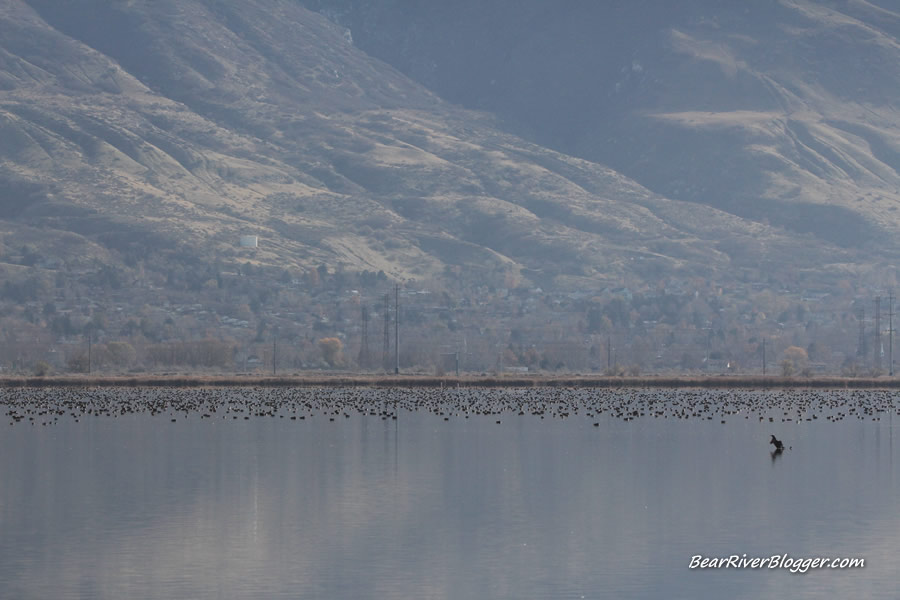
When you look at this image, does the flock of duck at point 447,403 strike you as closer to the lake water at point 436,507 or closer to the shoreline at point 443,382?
the shoreline at point 443,382

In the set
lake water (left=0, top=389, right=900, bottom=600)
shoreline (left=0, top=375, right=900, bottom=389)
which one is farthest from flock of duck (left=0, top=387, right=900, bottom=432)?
lake water (left=0, top=389, right=900, bottom=600)

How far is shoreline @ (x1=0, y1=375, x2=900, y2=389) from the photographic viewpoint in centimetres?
12366

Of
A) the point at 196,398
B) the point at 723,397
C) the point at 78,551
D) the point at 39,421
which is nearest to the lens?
the point at 78,551

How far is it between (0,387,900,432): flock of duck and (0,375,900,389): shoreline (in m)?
4.04

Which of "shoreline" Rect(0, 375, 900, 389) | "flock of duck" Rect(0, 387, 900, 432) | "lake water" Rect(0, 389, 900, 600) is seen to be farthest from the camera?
"shoreline" Rect(0, 375, 900, 389)

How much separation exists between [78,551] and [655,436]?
3881cm

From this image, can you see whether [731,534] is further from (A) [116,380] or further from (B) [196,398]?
(A) [116,380]

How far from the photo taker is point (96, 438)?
232ft

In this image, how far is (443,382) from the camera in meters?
128

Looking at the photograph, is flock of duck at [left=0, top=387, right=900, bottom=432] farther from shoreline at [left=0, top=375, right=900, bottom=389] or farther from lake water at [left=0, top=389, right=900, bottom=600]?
lake water at [left=0, top=389, right=900, bottom=600]

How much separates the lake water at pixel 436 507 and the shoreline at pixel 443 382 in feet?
131

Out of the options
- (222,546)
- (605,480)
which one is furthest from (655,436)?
(222,546)

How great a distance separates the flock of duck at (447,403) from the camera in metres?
88.5

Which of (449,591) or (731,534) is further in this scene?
(731,534)
